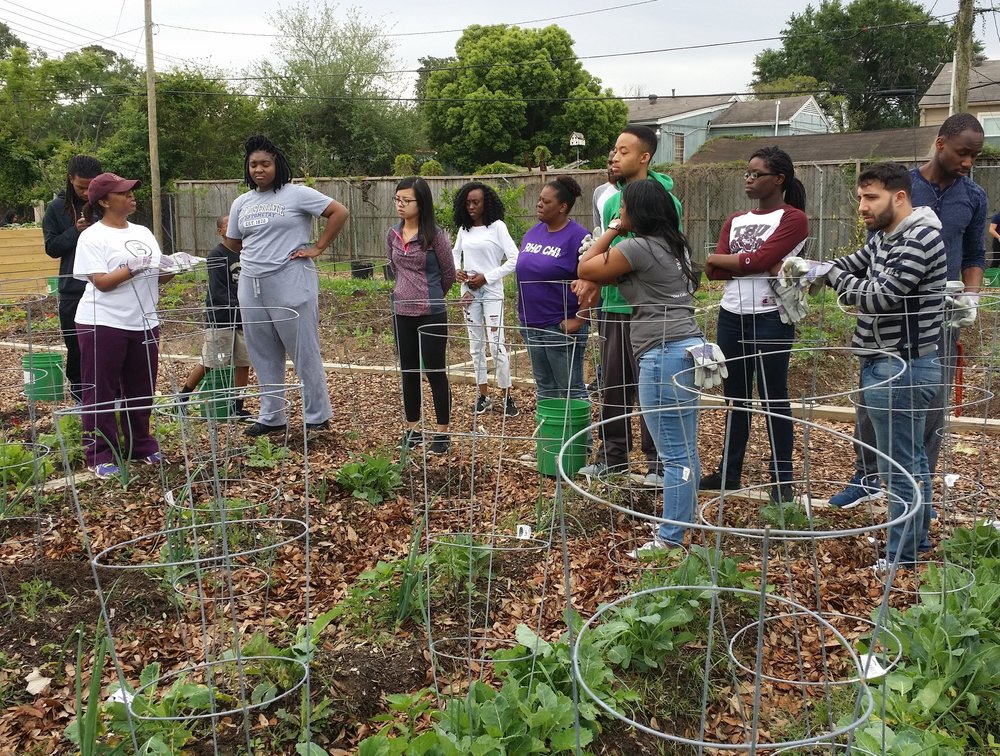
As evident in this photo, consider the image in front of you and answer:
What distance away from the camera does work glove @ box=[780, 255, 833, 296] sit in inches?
118

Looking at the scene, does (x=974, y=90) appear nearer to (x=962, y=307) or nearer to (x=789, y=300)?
(x=789, y=300)

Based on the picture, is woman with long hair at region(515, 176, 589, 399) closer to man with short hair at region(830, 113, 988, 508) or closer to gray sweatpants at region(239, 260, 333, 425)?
gray sweatpants at region(239, 260, 333, 425)

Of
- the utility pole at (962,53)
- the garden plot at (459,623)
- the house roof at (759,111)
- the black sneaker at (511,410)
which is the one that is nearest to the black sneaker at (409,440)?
the garden plot at (459,623)

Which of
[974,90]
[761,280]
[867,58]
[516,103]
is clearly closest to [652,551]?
[761,280]

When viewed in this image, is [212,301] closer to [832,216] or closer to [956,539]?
[956,539]

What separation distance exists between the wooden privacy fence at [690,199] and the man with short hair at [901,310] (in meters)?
7.64

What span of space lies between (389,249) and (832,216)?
31.1 ft

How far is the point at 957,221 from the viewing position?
10.8ft

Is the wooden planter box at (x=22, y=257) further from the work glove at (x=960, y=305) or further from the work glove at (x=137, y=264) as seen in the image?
the work glove at (x=960, y=305)

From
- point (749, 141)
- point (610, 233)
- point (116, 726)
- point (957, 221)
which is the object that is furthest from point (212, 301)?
point (749, 141)

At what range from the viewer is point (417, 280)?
4457 mm

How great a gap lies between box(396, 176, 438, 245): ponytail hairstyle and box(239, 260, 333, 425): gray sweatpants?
0.64 m

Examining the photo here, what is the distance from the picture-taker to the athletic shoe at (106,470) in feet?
12.6

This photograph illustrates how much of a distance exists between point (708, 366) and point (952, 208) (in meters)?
1.33
